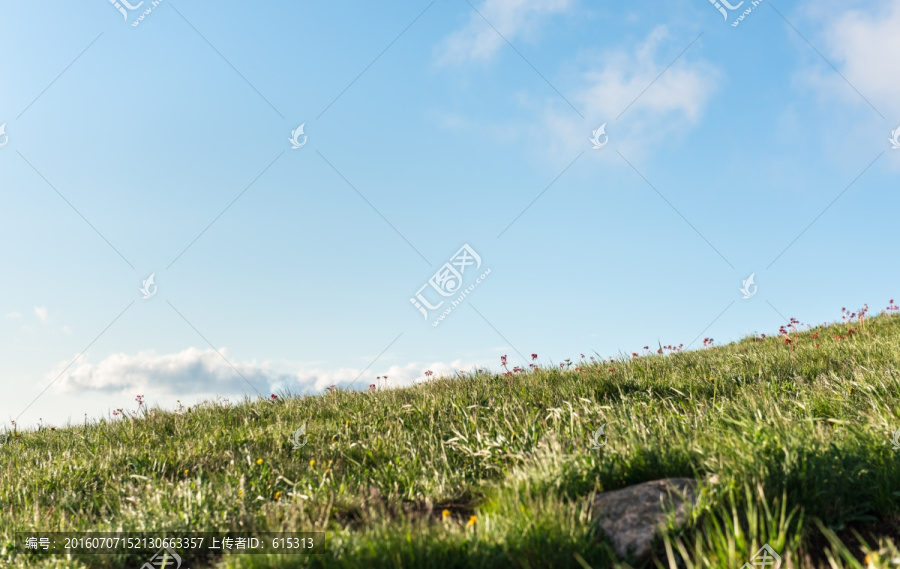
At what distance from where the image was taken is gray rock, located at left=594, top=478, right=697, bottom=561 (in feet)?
10.0

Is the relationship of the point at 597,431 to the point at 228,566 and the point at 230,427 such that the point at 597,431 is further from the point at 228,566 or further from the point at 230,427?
the point at 230,427

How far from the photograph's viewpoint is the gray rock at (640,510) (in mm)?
3049

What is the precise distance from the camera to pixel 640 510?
3275 mm

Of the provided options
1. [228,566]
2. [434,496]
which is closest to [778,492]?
[434,496]

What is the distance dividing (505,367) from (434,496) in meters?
4.66

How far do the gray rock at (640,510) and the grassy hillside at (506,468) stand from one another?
0.09 m

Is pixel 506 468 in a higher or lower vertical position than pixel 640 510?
higher

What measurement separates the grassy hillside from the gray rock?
90mm

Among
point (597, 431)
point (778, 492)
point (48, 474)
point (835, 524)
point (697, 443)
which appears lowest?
point (835, 524)

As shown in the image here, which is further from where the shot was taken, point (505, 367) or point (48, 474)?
point (505, 367)

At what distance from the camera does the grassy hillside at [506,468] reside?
2.96m

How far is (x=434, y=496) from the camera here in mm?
4141

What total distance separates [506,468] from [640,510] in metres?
1.30

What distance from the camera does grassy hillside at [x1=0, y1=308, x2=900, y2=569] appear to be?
2959mm
